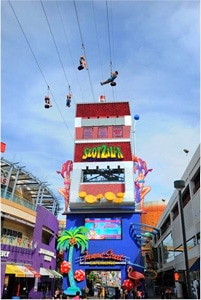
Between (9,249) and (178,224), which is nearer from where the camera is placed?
(9,249)

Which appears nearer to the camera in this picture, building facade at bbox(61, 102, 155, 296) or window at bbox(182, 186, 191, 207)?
building facade at bbox(61, 102, 155, 296)

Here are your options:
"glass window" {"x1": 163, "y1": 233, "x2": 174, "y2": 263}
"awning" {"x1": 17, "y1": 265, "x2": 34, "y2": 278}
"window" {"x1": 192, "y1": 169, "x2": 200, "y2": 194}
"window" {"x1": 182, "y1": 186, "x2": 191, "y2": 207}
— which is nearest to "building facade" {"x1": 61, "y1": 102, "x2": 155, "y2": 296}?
"awning" {"x1": 17, "y1": 265, "x2": 34, "y2": 278}

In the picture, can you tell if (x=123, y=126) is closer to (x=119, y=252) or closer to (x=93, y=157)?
(x=93, y=157)

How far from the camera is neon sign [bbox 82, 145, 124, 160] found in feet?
102

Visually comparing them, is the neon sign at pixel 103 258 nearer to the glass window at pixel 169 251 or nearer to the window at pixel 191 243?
the window at pixel 191 243

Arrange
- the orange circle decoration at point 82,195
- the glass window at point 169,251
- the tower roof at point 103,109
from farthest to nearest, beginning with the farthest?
the glass window at point 169,251 < the tower roof at point 103,109 < the orange circle decoration at point 82,195

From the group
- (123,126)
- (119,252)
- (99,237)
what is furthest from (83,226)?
(123,126)

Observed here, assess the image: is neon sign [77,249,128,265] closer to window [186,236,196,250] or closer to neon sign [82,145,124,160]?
window [186,236,196,250]

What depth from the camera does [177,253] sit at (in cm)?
3344

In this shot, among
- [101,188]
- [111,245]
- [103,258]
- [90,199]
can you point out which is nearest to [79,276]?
[103,258]

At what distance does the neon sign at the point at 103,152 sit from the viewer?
1228 inches

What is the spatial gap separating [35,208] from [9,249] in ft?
26.0

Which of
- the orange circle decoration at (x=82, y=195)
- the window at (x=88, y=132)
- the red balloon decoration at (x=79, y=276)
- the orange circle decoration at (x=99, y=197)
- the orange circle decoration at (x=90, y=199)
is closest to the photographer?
the red balloon decoration at (x=79, y=276)

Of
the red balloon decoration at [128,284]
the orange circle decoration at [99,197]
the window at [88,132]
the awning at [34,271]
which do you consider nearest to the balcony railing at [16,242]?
the awning at [34,271]
